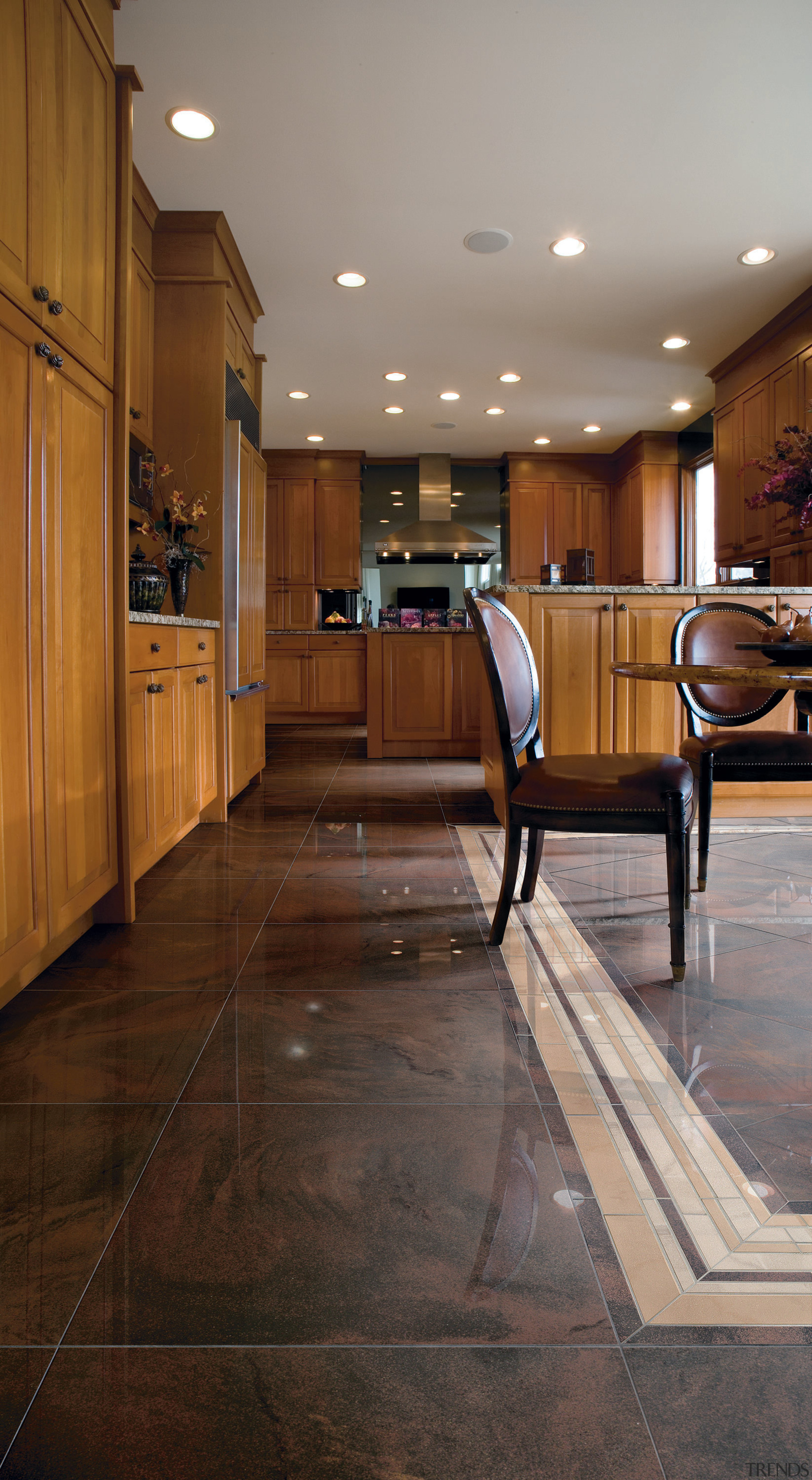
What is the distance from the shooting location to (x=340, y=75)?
2.76 metres

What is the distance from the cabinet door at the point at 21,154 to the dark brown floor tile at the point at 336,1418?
1633 millimetres

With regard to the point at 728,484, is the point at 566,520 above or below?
above

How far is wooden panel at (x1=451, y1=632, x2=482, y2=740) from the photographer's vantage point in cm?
578

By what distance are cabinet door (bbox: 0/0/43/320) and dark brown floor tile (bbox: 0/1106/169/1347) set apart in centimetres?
140

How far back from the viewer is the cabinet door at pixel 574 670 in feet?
11.7

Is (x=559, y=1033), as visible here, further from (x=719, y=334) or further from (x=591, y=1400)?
(x=719, y=334)

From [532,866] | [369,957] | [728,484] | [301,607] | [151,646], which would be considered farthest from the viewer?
[301,607]

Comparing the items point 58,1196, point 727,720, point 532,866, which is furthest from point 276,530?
point 58,1196

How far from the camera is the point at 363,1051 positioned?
1495mm

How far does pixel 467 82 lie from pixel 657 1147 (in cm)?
318

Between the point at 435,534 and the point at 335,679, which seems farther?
the point at 335,679

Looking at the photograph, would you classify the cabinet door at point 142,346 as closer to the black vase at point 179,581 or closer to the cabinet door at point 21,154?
the black vase at point 179,581

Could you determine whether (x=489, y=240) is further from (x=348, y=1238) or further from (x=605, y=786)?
(x=348, y=1238)

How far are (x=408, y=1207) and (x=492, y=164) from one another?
3588mm
